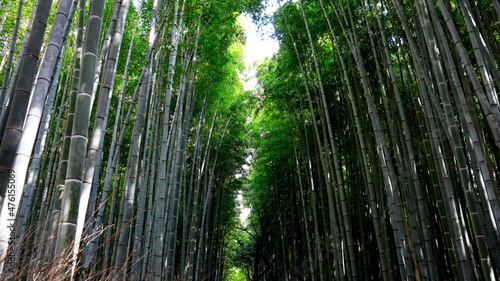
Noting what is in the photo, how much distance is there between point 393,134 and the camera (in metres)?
3.38

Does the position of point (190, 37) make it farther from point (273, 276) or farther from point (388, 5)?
point (273, 276)

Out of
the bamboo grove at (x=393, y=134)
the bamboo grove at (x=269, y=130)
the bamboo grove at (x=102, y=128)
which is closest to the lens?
the bamboo grove at (x=102, y=128)

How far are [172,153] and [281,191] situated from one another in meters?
4.63

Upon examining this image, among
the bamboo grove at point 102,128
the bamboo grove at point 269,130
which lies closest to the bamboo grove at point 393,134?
the bamboo grove at point 269,130

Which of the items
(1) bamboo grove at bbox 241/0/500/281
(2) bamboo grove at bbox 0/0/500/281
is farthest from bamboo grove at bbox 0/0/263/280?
(1) bamboo grove at bbox 241/0/500/281

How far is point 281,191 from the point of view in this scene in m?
8.52

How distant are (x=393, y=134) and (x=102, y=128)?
287cm

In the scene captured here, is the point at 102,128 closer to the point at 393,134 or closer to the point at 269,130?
the point at 393,134

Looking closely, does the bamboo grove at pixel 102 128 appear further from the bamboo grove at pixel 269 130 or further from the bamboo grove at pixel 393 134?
the bamboo grove at pixel 393 134

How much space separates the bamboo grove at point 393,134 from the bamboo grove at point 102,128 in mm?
1217

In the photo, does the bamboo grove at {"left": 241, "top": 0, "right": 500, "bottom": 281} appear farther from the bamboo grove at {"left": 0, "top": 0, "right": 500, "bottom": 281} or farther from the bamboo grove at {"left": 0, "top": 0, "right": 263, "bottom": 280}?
the bamboo grove at {"left": 0, "top": 0, "right": 263, "bottom": 280}

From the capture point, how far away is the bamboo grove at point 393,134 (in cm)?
230

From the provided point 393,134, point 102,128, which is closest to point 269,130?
point 393,134

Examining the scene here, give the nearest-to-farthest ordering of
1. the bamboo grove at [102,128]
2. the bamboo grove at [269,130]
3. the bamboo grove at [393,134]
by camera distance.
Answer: the bamboo grove at [102,128], the bamboo grove at [269,130], the bamboo grove at [393,134]
